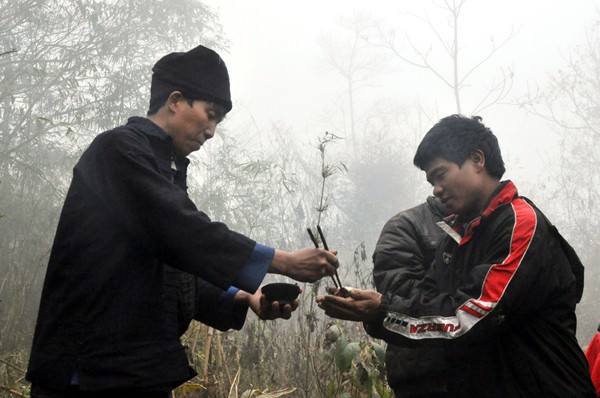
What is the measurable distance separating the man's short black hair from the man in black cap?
0.81 metres

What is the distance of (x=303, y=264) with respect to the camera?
171 centimetres

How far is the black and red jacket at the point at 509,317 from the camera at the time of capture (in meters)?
1.68

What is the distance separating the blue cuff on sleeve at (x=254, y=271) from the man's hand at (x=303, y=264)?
41mm

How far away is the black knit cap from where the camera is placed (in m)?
1.93

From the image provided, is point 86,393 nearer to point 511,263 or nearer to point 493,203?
point 511,263

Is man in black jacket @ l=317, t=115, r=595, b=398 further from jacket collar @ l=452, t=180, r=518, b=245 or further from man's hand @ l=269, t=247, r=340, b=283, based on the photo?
man's hand @ l=269, t=247, r=340, b=283

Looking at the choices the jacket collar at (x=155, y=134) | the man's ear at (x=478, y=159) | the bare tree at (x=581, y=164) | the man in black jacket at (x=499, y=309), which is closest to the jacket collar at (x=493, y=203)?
the man in black jacket at (x=499, y=309)

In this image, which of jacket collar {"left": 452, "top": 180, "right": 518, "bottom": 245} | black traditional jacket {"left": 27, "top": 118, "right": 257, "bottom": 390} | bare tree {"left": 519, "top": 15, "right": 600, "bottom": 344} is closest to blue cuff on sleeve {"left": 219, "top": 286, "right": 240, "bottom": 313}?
black traditional jacket {"left": 27, "top": 118, "right": 257, "bottom": 390}

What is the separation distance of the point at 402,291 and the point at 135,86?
452 inches

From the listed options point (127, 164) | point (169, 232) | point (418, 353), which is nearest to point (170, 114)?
point (127, 164)

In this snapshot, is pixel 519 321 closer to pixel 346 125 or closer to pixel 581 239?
pixel 581 239

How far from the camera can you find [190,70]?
1.95 metres

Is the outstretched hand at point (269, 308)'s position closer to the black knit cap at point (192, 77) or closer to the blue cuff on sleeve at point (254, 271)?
the blue cuff on sleeve at point (254, 271)

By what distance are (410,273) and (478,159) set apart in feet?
1.80
